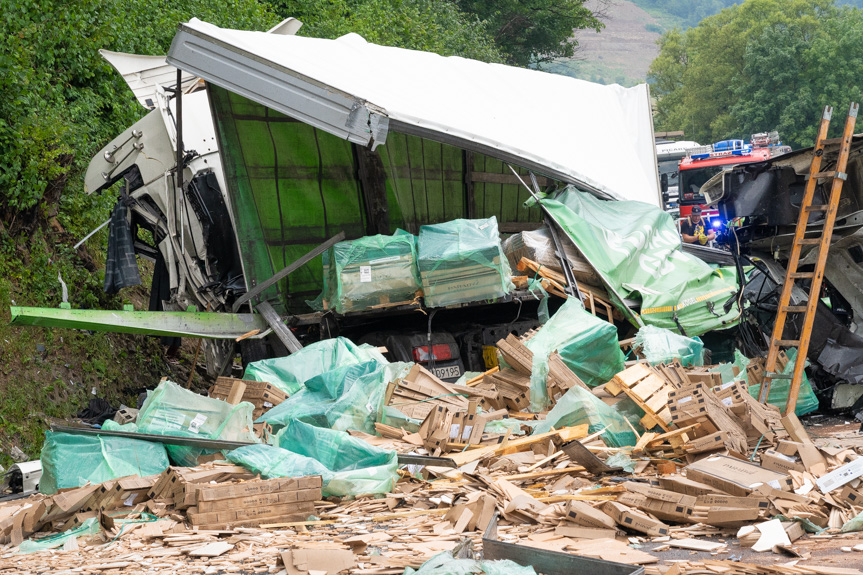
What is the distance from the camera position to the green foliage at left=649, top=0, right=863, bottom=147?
5719 cm

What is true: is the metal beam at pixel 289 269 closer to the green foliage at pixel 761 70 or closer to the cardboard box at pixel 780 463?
the cardboard box at pixel 780 463

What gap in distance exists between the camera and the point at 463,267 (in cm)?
935

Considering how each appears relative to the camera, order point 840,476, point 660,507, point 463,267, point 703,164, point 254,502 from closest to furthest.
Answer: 1. point 660,507
2. point 840,476
3. point 254,502
4. point 463,267
5. point 703,164

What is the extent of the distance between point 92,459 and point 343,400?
6.49ft

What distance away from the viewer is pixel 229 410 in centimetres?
765

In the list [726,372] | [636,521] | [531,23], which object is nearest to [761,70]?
[531,23]

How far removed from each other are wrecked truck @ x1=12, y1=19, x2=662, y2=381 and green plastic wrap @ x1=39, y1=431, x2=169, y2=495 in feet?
6.35

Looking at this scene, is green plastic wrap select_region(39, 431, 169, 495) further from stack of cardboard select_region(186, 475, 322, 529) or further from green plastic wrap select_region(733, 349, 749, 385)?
green plastic wrap select_region(733, 349, 749, 385)

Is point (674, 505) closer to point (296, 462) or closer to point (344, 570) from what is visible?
point (344, 570)

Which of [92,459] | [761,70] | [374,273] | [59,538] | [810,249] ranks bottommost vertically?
[59,538]

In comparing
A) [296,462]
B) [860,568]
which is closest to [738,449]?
[860,568]

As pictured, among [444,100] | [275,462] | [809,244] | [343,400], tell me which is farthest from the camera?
[444,100]

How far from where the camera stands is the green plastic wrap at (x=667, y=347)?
871cm

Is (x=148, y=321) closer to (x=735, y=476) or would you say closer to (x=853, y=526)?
(x=735, y=476)
